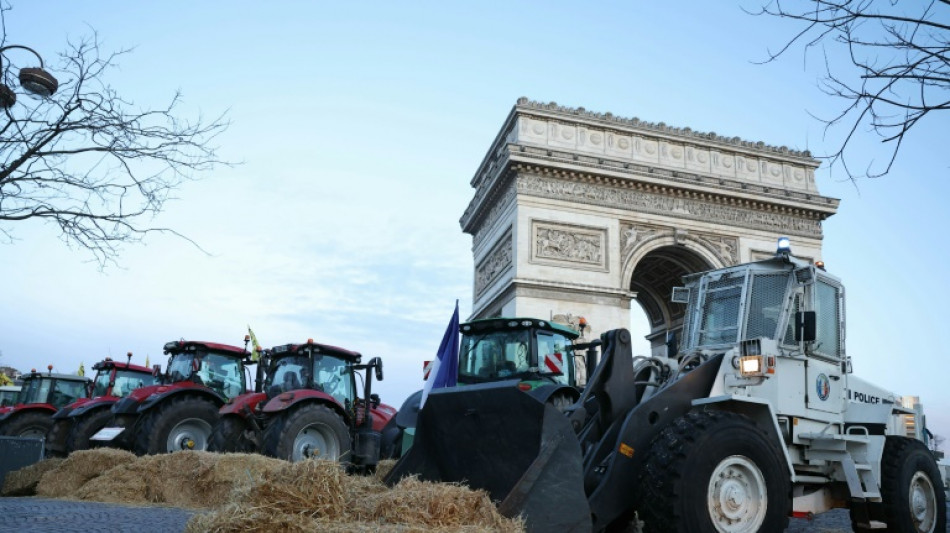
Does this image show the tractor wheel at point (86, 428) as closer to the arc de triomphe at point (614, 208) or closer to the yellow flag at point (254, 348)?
the yellow flag at point (254, 348)

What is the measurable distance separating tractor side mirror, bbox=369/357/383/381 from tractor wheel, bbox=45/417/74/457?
619 cm

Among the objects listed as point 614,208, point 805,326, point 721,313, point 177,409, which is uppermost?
point 614,208

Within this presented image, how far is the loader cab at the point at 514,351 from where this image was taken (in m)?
9.84

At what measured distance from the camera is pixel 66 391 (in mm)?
16781

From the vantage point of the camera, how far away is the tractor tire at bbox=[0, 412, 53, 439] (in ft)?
45.3

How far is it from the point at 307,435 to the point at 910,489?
19.7ft

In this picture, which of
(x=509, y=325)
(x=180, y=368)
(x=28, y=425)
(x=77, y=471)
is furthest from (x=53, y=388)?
(x=509, y=325)

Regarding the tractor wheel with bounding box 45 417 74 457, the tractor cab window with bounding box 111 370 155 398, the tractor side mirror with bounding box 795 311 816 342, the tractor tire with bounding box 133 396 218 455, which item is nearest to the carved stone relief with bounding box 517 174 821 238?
the tractor cab window with bounding box 111 370 155 398

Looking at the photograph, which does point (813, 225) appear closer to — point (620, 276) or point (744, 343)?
point (620, 276)

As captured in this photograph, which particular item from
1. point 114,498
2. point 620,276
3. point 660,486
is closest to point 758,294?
point 660,486

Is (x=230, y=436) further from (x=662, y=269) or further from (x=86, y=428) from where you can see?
(x=662, y=269)

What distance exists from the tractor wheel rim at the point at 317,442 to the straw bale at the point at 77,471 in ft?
5.75

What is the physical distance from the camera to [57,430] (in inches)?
492

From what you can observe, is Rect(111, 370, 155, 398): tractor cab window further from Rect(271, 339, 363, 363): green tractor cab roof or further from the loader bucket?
the loader bucket
